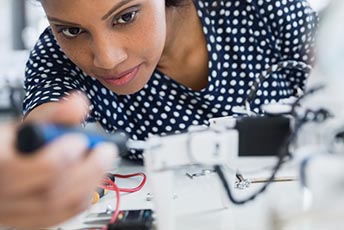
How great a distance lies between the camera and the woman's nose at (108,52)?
634mm

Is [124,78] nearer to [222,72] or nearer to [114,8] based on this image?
[114,8]

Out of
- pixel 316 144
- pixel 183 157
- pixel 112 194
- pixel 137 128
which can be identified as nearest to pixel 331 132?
pixel 316 144

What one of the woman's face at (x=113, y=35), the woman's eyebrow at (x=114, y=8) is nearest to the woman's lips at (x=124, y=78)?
the woman's face at (x=113, y=35)

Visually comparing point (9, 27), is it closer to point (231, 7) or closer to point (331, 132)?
point (231, 7)

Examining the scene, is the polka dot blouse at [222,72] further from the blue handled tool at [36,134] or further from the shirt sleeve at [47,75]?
the blue handled tool at [36,134]

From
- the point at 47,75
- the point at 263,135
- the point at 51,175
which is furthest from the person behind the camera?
the point at 47,75

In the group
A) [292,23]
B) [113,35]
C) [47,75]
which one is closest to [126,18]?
[113,35]

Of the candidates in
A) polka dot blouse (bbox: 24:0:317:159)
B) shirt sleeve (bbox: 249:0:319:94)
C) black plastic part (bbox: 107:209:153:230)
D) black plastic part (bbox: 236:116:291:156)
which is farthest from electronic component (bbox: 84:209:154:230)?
shirt sleeve (bbox: 249:0:319:94)

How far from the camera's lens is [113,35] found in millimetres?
634

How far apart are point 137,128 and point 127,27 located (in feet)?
0.89

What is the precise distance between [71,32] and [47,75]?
0.15m

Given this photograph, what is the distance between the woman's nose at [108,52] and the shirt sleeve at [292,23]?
0.33 m

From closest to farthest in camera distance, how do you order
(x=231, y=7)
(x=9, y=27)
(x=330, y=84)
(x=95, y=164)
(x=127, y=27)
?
(x=95, y=164) < (x=330, y=84) < (x=127, y=27) < (x=231, y=7) < (x=9, y=27)

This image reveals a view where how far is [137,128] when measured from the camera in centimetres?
88
